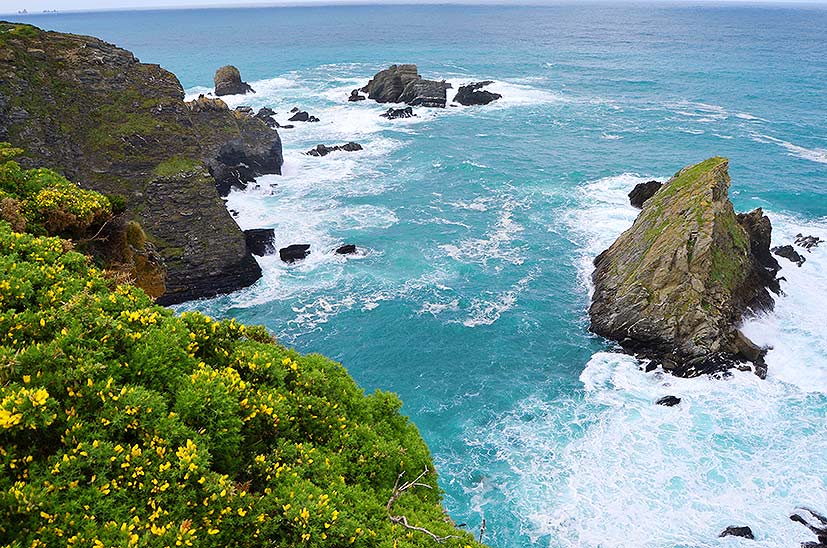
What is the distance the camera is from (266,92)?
381 ft

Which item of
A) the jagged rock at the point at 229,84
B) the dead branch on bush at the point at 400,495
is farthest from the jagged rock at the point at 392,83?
the dead branch on bush at the point at 400,495

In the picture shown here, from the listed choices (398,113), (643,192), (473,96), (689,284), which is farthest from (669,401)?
(473,96)

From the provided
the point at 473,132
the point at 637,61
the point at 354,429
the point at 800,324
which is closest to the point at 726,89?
the point at 637,61

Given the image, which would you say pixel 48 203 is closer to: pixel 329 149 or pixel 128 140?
pixel 128 140

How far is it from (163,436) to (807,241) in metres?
59.0

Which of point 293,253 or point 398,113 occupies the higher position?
point 398,113

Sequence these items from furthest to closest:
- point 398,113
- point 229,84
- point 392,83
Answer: point 229,84, point 392,83, point 398,113

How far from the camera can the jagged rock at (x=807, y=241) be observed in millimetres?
50031

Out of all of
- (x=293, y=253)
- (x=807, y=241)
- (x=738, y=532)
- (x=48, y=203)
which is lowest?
(x=738, y=532)

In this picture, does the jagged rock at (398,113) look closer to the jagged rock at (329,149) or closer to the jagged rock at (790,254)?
the jagged rock at (329,149)

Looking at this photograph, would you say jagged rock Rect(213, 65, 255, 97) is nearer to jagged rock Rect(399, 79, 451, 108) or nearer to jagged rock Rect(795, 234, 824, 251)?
jagged rock Rect(399, 79, 451, 108)

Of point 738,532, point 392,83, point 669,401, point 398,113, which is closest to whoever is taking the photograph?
point 738,532

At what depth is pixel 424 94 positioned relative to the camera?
105562 millimetres

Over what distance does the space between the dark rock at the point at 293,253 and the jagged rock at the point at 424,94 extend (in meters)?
64.2
